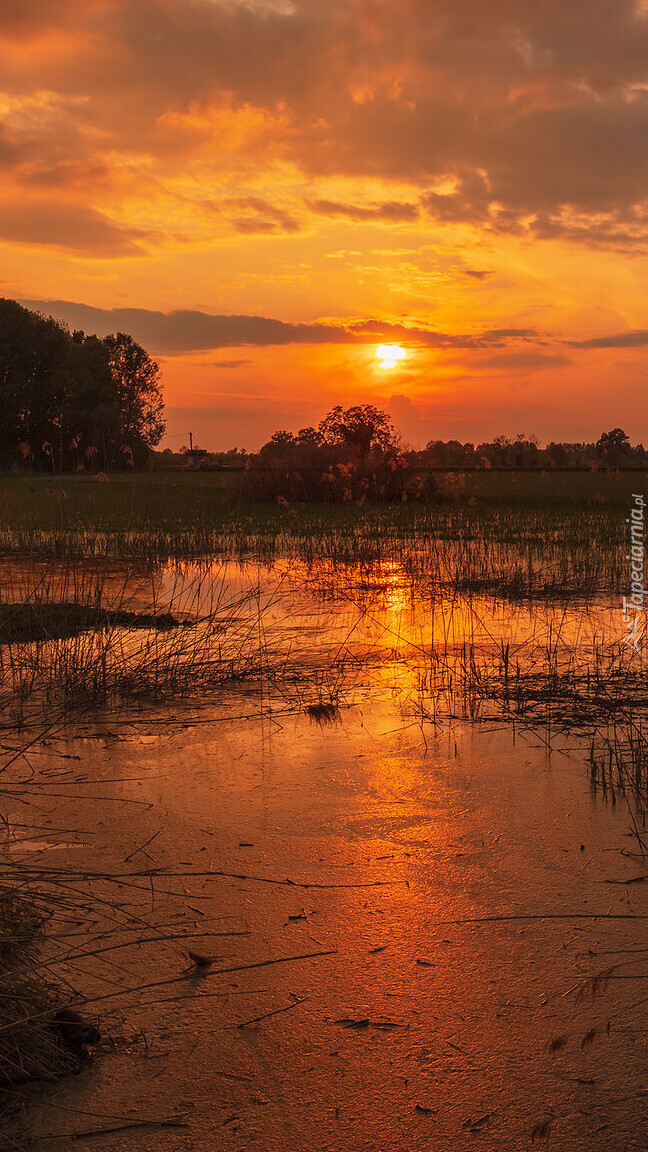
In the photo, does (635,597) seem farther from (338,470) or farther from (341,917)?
(338,470)

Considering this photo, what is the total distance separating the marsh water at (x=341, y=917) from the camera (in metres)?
2.21

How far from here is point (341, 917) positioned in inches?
Answer: 120

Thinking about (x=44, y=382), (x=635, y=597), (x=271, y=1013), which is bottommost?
(x=271, y=1013)

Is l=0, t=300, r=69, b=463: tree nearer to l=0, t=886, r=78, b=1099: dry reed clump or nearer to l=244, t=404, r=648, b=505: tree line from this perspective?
l=244, t=404, r=648, b=505: tree line

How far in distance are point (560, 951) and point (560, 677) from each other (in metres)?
3.56

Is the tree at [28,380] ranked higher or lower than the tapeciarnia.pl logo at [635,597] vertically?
higher


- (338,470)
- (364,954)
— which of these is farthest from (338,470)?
(364,954)

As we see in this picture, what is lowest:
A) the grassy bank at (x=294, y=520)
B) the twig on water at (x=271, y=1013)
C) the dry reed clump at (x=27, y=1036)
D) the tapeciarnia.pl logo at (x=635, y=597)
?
the twig on water at (x=271, y=1013)

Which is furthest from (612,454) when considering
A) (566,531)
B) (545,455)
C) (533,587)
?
(533,587)

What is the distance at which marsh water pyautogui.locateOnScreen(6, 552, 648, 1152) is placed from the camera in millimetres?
2215

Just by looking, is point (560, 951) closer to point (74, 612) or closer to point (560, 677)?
point (560, 677)

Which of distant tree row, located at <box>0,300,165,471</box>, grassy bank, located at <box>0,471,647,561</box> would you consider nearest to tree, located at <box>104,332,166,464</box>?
distant tree row, located at <box>0,300,165,471</box>

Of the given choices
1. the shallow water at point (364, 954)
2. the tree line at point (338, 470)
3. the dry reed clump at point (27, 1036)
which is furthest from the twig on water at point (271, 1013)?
the tree line at point (338, 470)

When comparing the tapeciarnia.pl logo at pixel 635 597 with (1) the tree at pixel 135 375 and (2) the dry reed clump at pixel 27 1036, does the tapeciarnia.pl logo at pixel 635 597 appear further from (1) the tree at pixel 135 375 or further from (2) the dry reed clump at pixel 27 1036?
(1) the tree at pixel 135 375
